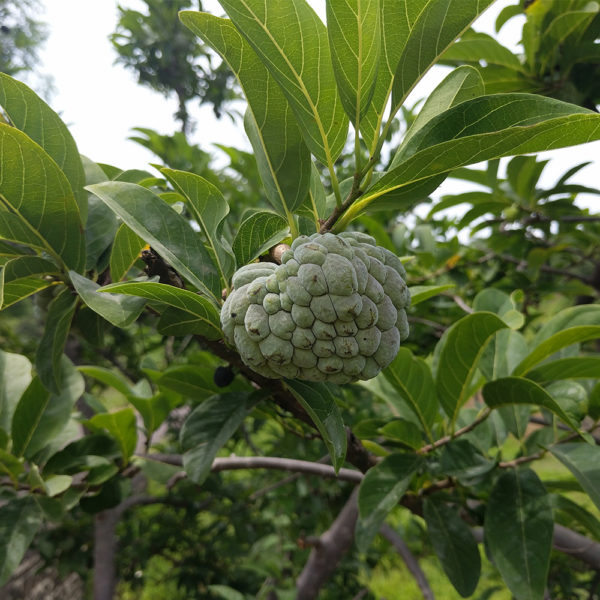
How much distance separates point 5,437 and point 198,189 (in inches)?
35.6

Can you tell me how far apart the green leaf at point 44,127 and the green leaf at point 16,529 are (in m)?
0.73

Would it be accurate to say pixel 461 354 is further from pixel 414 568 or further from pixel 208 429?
pixel 414 568

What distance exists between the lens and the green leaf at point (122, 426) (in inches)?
48.1

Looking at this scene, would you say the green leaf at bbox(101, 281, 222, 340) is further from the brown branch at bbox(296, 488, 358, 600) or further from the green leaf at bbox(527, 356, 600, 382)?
the brown branch at bbox(296, 488, 358, 600)

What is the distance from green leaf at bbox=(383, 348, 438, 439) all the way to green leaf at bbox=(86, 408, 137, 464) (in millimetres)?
673

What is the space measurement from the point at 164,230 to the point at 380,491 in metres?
0.67

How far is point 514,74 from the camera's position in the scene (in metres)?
1.60

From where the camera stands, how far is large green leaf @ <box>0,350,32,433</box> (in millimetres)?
1263

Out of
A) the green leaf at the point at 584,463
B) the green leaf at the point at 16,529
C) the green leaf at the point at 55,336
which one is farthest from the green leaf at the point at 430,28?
the green leaf at the point at 16,529

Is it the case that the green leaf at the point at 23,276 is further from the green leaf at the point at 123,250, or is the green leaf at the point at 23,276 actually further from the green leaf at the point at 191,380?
the green leaf at the point at 191,380

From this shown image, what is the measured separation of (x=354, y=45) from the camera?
0.58 metres

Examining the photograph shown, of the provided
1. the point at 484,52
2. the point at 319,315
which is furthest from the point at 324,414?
the point at 484,52

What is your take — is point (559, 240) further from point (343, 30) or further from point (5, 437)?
point (5, 437)

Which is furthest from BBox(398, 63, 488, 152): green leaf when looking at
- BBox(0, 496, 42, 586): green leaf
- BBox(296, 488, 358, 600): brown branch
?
BBox(296, 488, 358, 600): brown branch
